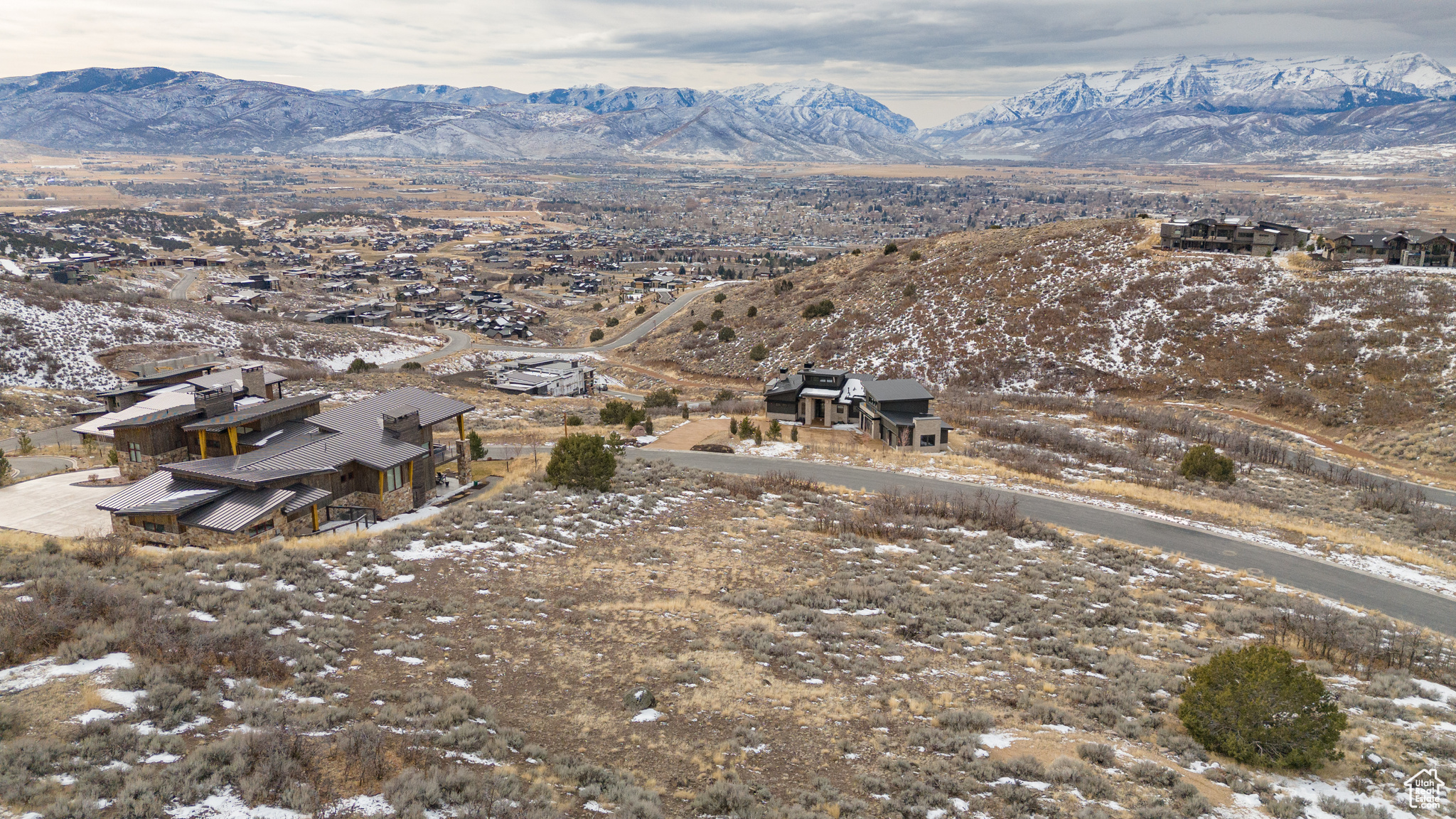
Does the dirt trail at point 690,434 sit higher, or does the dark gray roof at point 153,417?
the dark gray roof at point 153,417

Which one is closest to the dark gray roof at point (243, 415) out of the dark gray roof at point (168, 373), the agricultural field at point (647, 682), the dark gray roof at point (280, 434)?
the dark gray roof at point (280, 434)

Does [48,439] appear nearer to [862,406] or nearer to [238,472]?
[238,472]

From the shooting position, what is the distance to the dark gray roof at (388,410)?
29375 millimetres

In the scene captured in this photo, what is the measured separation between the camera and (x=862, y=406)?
170 feet

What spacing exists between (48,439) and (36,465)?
468 inches

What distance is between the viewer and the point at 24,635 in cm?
1421

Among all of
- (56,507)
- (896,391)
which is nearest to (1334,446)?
(896,391)

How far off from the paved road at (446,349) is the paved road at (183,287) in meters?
36.7

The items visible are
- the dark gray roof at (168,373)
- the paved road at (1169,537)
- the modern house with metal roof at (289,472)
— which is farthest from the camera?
the dark gray roof at (168,373)

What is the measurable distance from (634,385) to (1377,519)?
2427 inches

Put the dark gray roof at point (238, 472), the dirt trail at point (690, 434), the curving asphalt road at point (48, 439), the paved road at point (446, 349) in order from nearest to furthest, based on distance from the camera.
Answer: the dark gray roof at point (238, 472) → the curving asphalt road at point (48, 439) → the dirt trail at point (690, 434) → the paved road at point (446, 349)

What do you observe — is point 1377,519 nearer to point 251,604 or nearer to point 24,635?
point 251,604

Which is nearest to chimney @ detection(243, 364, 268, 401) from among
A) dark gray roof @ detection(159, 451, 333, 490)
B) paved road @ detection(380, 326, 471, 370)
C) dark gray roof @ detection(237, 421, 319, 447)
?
dark gray roof @ detection(237, 421, 319, 447)

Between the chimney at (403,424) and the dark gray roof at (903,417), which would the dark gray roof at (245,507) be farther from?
the dark gray roof at (903,417)
